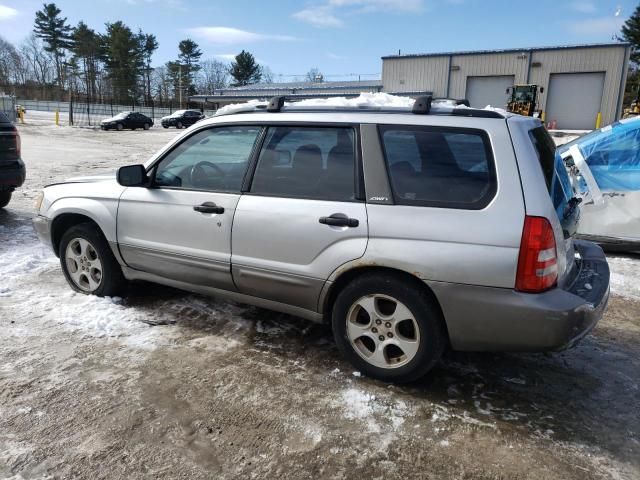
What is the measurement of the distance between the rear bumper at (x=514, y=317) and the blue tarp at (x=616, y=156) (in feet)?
12.4

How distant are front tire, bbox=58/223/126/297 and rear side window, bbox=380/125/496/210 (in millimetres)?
2601

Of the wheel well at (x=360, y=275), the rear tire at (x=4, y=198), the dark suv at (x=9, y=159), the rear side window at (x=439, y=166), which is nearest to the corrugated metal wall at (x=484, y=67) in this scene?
the rear tire at (x=4, y=198)

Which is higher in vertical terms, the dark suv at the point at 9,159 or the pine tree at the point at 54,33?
the pine tree at the point at 54,33

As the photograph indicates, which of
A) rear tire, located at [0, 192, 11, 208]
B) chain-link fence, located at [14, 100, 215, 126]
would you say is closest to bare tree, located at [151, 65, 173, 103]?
chain-link fence, located at [14, 100, 215, 126]

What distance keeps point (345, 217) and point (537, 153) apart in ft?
3.86

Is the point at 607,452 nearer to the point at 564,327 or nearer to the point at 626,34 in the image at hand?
the point at 564,327

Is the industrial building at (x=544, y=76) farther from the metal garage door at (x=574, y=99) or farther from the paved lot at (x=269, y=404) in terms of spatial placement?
the paved lot at (x=269, y=404)

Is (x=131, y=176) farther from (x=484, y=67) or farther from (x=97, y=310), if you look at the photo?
(x=484, y=67)

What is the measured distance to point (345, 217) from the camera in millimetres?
3145

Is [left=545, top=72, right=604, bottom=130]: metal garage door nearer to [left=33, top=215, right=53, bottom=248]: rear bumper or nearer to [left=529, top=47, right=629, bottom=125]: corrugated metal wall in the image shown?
[left=529, top=47, right=629, bottom=125]: corrugated metal wall

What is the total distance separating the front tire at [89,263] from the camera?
434cm

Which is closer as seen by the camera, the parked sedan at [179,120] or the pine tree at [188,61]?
the parked sedan at [179,120]

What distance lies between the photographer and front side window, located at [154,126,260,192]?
3719 mm

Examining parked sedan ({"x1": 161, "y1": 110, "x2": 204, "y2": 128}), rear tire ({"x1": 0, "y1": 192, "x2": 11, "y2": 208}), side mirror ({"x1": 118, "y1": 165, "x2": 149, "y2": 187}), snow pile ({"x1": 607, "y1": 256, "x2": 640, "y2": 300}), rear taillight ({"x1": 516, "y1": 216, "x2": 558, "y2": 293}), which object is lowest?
snow pile ({"x1": 607, "y1": 256, "x2": 640, "y2": 300})
